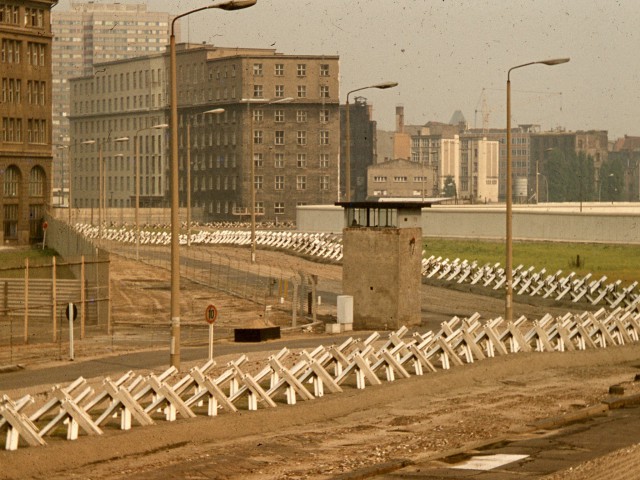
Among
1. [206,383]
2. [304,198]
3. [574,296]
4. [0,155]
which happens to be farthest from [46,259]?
[304,198]

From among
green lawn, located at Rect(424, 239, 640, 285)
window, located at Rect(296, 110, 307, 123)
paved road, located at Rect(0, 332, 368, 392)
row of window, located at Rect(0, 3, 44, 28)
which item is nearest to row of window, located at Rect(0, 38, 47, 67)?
row of window, located at Rect(0, 3, 44, 28)

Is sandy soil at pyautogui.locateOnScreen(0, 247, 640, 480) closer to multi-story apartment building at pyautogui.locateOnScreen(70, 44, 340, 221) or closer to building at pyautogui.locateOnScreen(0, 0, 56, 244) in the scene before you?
building at pyautogui.locateOnScreen(0, 0, 56, 244)

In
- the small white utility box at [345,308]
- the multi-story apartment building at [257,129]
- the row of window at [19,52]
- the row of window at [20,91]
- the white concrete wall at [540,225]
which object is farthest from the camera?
the multi-story apartment building at [257,129]

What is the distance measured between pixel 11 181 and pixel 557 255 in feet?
132

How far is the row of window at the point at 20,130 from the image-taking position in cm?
10294

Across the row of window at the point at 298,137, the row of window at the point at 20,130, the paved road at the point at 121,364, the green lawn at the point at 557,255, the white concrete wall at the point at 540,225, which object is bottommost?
the paved road at the point at 121,364

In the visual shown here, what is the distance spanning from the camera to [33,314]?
163 feet

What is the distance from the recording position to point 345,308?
1997 inches

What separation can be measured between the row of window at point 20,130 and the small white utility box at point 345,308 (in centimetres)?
5761

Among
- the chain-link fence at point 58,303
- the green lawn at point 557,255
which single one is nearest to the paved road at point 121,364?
the chain-link fence at point 58,303

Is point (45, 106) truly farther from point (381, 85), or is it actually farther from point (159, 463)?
point (159, 463)

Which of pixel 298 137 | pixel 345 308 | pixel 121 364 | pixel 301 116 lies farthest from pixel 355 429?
pixel 298 137

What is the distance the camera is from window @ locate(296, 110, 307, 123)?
6580 inches

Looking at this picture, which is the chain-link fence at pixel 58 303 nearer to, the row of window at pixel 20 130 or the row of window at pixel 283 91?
the row of window at pixel 20 130
